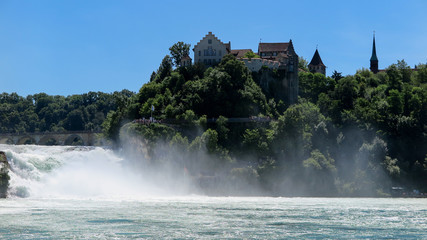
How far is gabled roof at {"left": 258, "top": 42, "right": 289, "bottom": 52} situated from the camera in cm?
Answer: 12838

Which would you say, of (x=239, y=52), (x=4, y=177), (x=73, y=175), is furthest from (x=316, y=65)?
(x=4, y=177)

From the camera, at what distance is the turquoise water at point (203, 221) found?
45688 millimetres

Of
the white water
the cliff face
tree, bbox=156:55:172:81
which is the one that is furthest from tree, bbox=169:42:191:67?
the cliff face

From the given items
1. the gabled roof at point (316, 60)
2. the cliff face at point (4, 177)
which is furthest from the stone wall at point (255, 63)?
the cliff face at point (4, 177)

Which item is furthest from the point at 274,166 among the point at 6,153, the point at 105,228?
the point at 105,228

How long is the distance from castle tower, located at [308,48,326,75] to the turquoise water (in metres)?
80.7

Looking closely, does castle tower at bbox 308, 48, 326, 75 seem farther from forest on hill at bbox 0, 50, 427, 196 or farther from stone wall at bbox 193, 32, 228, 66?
stone wall at bbox 193, 32, 228, 66

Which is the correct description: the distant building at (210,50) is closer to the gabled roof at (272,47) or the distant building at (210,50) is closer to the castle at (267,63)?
the castle at (267,63)

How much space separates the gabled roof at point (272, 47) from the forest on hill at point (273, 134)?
1105cm

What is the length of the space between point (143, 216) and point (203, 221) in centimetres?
585

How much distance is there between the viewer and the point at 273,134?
100 meters

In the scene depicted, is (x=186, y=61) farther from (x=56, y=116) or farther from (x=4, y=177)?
(x=56, y=116)

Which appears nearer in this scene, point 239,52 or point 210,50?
point 210,50

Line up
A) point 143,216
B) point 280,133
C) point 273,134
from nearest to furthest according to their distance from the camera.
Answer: point 143,216
point 280,133
point 273,134
